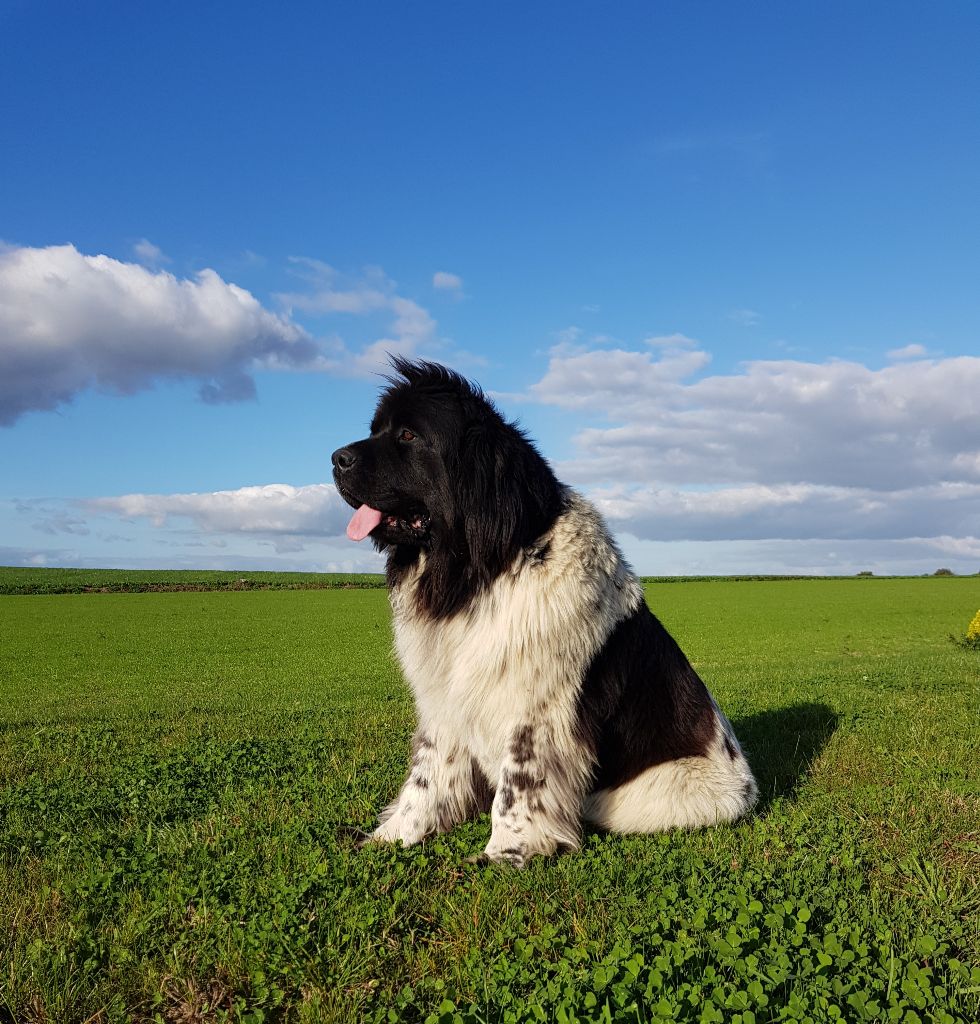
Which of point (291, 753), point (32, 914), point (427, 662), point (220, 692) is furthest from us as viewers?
point (220, 692)

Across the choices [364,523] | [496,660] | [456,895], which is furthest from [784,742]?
[364,523]

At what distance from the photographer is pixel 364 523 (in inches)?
193

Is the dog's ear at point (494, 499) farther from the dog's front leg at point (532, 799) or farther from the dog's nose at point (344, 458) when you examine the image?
the dog's front leg at point (532, 799)

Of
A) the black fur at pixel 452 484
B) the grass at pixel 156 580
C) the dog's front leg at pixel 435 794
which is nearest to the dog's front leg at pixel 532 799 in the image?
the dog's front leg at pixel 435 794

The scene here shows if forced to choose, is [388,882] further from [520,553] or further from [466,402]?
[466,402]

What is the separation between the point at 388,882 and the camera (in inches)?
172

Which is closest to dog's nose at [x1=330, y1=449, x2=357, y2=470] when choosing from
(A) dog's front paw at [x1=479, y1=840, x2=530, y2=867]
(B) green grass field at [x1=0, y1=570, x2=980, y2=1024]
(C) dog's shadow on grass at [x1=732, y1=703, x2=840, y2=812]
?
(B) green grass field at [x1=0, y1=570, x2=980, y2=1024]

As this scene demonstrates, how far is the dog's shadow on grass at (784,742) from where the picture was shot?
21.8 feet

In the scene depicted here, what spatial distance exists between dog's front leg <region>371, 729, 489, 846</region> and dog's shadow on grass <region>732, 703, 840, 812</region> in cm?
222

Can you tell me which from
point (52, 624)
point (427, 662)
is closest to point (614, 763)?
point (427, 662)

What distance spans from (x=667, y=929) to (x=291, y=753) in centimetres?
479

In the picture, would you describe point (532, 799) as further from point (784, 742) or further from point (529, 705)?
point (784, 742)

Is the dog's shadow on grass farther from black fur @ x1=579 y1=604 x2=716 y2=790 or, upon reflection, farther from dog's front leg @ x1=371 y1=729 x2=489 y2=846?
dog's front leg @ x1=371 y1=729 x2=489 y2=846

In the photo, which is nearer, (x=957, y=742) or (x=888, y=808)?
(x=888, y=808)
